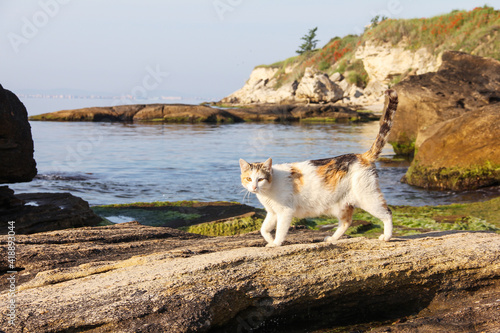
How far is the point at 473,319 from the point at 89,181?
16333mm

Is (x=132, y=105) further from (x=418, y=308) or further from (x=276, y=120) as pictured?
(x=418, y=308)

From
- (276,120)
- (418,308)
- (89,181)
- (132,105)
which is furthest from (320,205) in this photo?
(132,105)

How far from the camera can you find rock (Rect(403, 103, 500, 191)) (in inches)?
589

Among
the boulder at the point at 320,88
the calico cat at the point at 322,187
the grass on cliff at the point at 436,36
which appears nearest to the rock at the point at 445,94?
the calico cat at the point at 322,187

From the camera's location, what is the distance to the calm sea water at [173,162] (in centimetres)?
1631

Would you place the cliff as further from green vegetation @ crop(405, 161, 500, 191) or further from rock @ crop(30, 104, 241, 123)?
green vegetation @ crop(405, 161, 500, 191)

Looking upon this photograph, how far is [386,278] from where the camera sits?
5.26 m

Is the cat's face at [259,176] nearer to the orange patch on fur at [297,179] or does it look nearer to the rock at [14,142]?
the orange patch on fur at [297,179]

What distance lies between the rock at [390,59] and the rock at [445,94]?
1377 inches

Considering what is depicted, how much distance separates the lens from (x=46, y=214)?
32.7ft

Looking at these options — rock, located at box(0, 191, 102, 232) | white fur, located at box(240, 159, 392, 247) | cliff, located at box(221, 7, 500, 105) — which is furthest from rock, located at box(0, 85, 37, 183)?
cliff, located at box(221, 7, 500, 105)

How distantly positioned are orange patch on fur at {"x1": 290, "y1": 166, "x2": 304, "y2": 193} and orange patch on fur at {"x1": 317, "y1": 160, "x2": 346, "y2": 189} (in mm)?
255

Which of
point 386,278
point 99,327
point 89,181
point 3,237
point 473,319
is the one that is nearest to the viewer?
point 99,327

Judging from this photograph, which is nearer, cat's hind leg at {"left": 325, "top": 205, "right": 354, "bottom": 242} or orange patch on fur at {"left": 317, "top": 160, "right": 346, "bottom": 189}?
orange patch on fur at {"left": 317, "top": 160, "right": 346, "bottom": 189}
